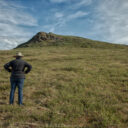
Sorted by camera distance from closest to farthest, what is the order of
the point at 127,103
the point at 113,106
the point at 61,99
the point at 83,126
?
the point at 83,126 → the point at 113,106 → the point at 127,103 → the point at 61,99

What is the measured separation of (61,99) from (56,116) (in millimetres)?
1550

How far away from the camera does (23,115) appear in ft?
13.8

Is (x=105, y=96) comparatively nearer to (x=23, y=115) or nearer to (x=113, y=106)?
(x=113, y=106)

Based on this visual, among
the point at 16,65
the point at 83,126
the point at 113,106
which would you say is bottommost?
the point at 83,126

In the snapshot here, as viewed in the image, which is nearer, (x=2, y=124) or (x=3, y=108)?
(x=2, y=124)

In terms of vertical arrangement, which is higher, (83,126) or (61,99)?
(61,99)

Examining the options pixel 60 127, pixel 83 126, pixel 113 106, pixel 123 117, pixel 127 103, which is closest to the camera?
pixel 60 127

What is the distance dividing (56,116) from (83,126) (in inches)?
37.4

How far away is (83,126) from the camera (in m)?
3.67

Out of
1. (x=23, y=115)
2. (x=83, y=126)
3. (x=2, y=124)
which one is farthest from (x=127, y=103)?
(x=2, y=124)

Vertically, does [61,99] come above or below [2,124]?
above

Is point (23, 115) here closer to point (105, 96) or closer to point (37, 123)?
point (37, 123)

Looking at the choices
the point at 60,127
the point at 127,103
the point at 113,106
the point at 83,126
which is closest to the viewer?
the point at 60,127

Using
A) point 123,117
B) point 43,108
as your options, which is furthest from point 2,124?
point 123,117
